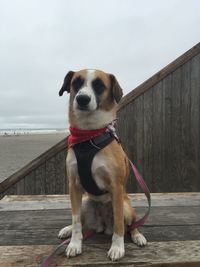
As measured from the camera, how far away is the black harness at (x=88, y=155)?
2381mm

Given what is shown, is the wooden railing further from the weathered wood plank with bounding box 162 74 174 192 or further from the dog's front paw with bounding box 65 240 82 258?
the dog's front paw with bounding box 65 240 82 258

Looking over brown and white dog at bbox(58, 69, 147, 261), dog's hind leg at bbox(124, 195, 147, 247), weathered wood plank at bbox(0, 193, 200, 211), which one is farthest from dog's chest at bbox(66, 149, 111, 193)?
weathered wood plank at bbox(0, 193, 200, 211)

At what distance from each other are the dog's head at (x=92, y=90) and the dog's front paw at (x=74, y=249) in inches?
38.2

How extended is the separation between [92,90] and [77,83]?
0.54 feet

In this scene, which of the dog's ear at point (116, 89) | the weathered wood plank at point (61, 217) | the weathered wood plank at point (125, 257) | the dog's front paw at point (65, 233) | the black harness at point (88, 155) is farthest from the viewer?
the weathered wood plank at point (61, 217)

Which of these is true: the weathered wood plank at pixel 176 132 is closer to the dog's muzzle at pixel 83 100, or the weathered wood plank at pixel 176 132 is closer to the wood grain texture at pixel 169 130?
the wood grain texture at pixel 169 130

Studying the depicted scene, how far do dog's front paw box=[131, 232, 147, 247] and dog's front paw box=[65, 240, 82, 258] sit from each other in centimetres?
44

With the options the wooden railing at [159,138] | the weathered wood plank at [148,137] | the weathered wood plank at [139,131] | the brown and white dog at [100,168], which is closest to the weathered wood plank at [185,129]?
the wooden railing at [159,138]

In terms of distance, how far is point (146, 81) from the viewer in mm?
4930

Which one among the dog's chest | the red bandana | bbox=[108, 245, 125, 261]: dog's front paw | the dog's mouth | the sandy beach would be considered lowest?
the sandy beach

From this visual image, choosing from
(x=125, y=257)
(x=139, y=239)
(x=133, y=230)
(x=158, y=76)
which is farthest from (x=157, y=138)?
(x=125, y=257)

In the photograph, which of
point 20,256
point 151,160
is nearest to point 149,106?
point 151,160

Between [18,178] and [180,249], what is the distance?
10.3 feet

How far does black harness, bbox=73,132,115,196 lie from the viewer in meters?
2.38
